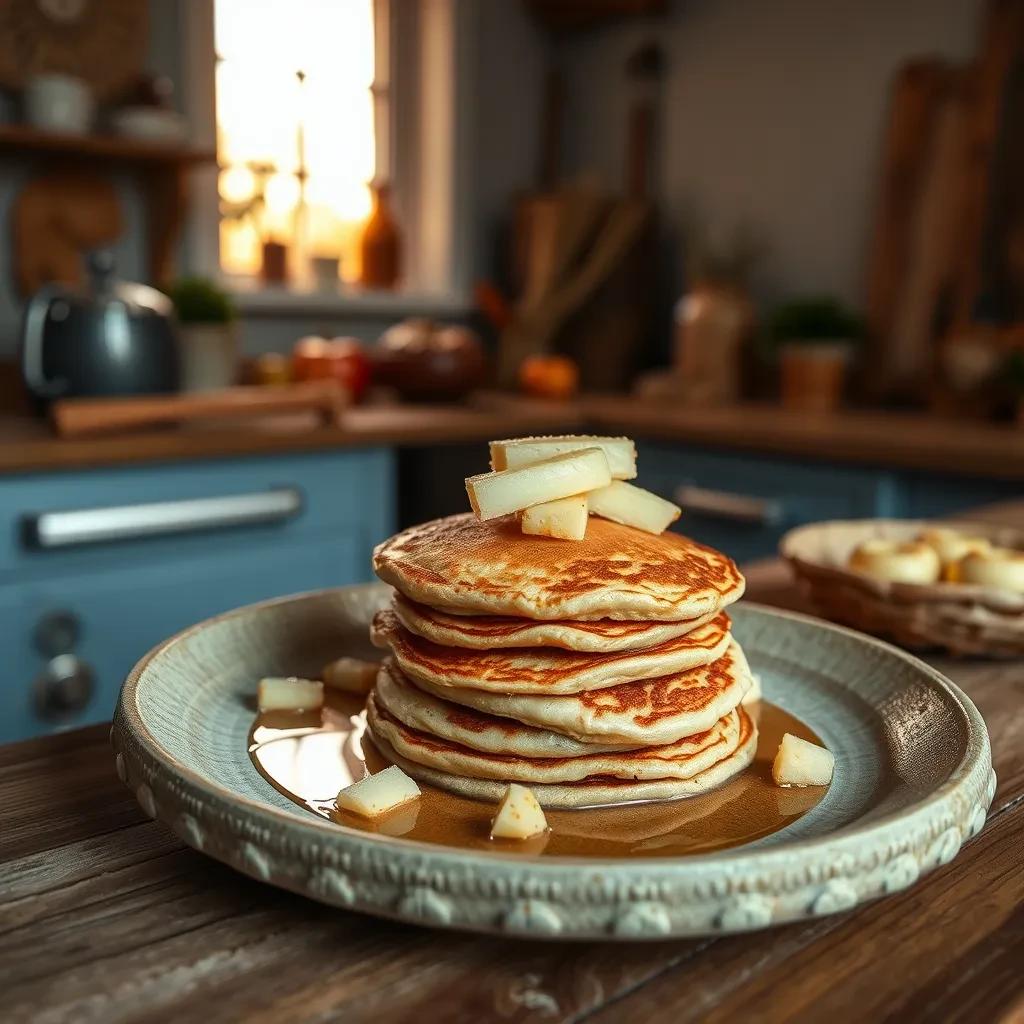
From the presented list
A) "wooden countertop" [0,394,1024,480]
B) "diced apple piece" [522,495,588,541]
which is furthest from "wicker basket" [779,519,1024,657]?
"wooden countertop" [0,394,1024,480]

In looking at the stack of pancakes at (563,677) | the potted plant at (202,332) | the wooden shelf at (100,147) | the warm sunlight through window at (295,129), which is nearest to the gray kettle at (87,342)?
the potted plant at (202,332)

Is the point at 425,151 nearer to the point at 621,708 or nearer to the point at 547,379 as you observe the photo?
the point at 547,379

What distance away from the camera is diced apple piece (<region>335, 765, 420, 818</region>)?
1.90ft

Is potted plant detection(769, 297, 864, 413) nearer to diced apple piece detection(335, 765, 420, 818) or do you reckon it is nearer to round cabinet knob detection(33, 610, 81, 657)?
round cabinet knob detection(33, 610, 81, 657)

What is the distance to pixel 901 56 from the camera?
3.06m

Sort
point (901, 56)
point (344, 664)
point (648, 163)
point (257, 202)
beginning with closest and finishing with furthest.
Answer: point (344, 664), point (901, 56), point (257, 202), point (648, 163)

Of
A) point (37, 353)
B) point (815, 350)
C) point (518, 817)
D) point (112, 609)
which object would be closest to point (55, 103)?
point (37, 353)

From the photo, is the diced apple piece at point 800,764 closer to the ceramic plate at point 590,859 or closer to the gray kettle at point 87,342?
the ceramic plate at point 590,859

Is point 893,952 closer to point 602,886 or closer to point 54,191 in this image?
point 602,886

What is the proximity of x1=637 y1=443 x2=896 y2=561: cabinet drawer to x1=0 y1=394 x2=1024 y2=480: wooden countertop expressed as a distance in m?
0.04

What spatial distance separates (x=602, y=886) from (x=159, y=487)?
185 centimetres

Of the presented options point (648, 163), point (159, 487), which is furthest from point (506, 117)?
point (159, 487)

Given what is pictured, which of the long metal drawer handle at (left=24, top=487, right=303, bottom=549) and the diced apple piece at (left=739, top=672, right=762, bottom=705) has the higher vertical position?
the diced apple piece at (left=739, top=672, right=762, bottom=705)

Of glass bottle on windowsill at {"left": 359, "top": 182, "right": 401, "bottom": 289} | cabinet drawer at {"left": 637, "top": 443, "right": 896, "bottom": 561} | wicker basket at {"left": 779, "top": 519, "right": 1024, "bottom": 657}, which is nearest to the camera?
wicker basket at {"left": 779, "top": 519, "right": 1024, "bottom": 657}
